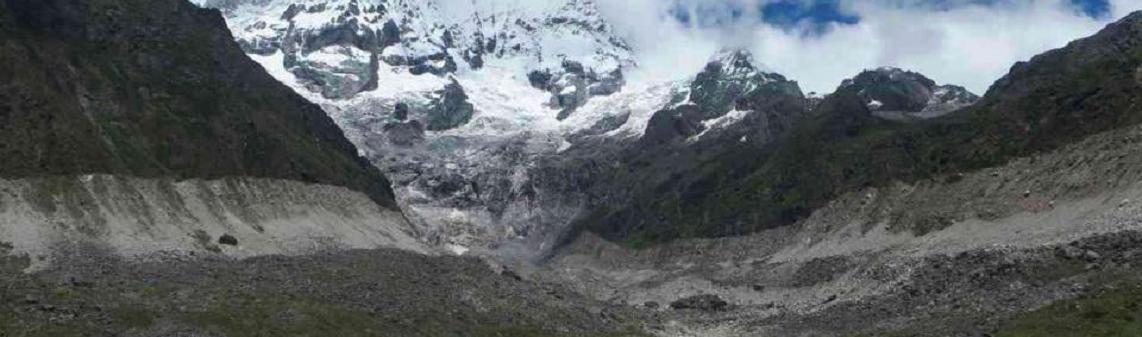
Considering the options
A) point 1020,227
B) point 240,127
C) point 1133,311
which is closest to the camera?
point 1133,311

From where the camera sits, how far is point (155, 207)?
144 meters

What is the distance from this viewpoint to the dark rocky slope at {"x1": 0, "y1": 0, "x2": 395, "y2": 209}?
140875 millimetres

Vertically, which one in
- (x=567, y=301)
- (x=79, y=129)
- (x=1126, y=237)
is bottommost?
(x=567, y=301)

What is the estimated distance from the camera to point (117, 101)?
16225 centimetres

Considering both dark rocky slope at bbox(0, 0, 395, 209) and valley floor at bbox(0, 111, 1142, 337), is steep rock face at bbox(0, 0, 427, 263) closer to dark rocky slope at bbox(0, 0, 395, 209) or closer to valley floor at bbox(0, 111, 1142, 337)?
dark rocky slope at bbox(0, 0, 395, 209)

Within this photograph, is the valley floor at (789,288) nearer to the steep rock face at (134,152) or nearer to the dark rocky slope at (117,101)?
the steep rock face at (134,152)

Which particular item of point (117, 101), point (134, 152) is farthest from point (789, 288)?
point (117, 101)

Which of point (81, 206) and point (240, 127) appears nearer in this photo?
point (81, 206)

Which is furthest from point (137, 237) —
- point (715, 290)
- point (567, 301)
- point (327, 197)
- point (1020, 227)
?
point (1020, 227)

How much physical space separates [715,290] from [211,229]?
69.1 meters

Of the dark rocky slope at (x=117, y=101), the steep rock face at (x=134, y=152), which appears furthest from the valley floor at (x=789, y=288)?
the dark rocky slope at (x=117, y=101)

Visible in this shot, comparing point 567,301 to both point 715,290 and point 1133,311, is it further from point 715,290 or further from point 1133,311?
point 1133,311

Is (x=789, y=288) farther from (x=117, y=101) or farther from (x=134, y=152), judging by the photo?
(x=117, y=101)

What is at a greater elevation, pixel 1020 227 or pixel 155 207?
pixel 1020 227
